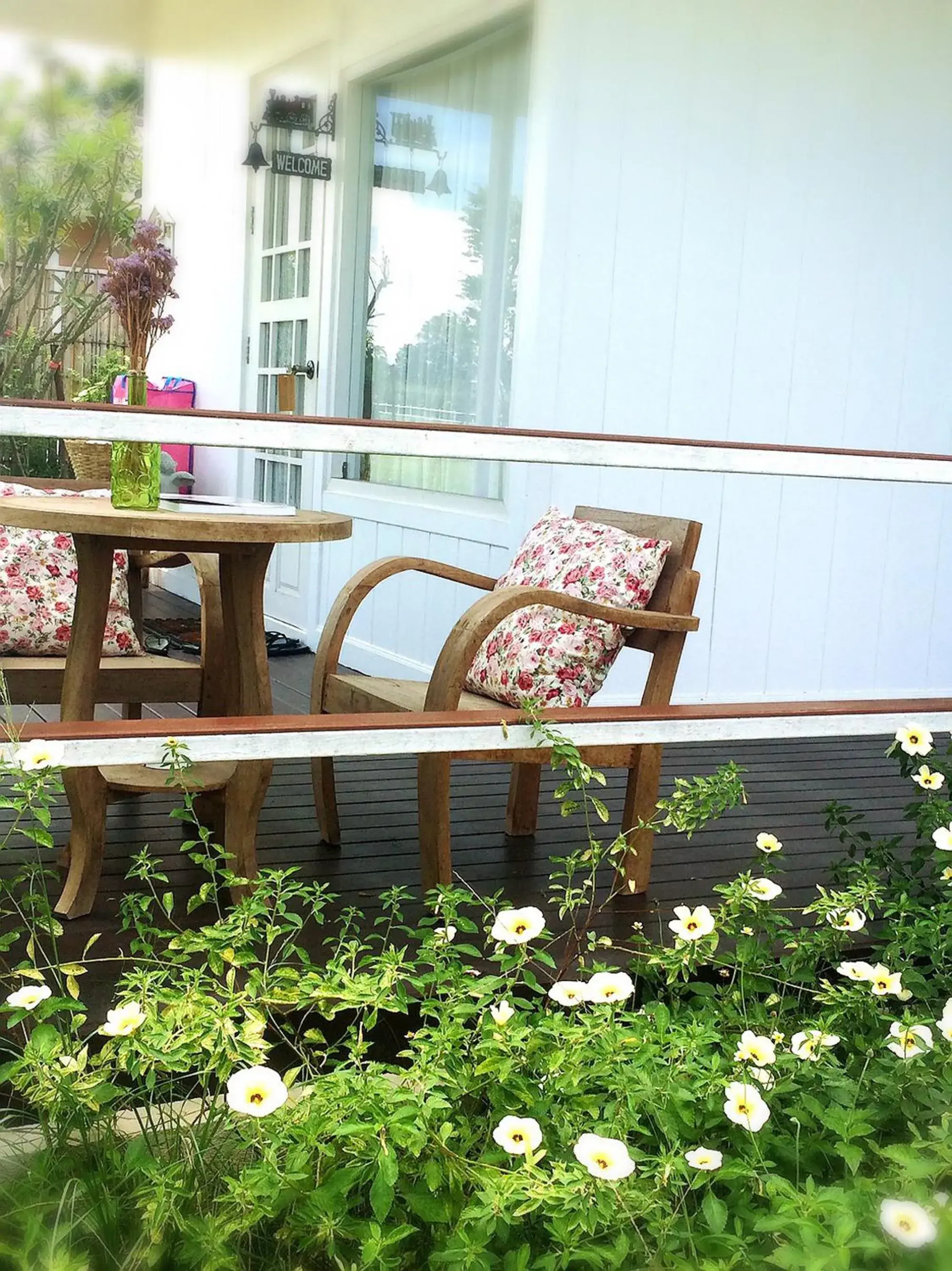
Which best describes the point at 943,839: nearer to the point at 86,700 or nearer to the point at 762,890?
the point at 762,890

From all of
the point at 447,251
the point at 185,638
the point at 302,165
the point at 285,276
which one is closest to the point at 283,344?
the point at 285,276

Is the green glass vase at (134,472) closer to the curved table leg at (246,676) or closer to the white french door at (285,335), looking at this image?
the curved table leg at (246,676)

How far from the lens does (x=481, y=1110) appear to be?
1.82m

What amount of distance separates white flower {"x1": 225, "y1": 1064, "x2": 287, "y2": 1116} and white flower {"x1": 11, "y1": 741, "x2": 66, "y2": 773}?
48 centimetres

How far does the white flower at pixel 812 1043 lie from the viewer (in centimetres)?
162

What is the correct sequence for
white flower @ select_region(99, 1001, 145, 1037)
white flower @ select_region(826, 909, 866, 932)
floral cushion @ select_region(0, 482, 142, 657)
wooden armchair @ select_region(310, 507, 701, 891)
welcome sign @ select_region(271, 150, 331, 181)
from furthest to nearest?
1. welcome sign @ select_region(271, 150, 331, 181)
2. floral cushion @ select_region(0, 482, 142, 657)
3. wooden armchair @ select_region(310, 507, 701, 891)
4. white flower @ select_region(826, 909, 866, 932)
5. white flower @ select_region(99, 1001, 145, 1037)

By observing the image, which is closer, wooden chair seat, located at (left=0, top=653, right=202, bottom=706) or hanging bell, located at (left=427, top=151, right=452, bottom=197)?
wooden chair seat, located at (left=0, top=653, right=202, bottom=706)

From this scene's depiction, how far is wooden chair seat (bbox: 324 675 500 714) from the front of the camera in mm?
2613

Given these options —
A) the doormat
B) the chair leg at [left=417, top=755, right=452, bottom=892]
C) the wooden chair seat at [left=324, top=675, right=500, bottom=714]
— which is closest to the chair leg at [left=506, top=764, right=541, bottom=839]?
the wooden chair seat at [left=324, top=675, right=500, bottom=714]

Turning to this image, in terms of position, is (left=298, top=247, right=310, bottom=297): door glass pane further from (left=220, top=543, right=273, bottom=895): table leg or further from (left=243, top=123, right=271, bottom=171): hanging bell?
(left=220, top=543, right=273, bottom=895): table leg

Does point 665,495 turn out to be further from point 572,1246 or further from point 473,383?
point 572,1246

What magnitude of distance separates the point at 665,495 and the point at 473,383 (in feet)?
2.48

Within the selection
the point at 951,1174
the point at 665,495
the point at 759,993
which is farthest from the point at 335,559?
the point at 951,1174

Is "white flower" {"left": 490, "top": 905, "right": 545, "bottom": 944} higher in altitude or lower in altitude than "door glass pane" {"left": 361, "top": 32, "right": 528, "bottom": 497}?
lower
